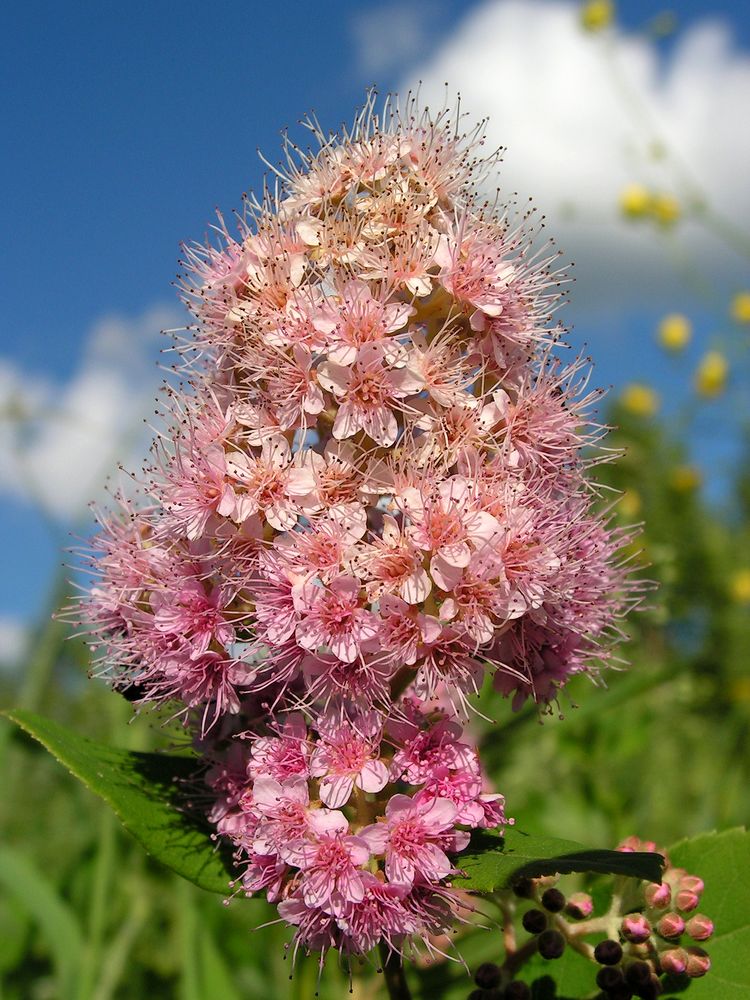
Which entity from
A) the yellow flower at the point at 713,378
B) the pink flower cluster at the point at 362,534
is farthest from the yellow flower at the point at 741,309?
the pink flower cluster at the point at 362,534

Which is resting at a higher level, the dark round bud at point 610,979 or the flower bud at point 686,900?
the flower bud at point 686,900

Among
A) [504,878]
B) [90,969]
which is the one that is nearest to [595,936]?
[504,878]

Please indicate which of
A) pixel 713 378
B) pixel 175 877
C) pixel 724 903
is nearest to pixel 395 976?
pixel 724 903

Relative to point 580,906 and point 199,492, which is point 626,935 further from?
point 199,492

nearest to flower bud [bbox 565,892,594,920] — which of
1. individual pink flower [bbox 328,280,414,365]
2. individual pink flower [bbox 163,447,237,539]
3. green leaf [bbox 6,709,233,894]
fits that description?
green leaf [bbox 6,709,233,894]

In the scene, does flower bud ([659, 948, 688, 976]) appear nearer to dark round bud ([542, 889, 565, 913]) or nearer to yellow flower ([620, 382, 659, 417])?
dark round bud ([542, 889, 565, 913])

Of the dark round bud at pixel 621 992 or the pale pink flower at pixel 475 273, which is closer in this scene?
the dark round bud at pixel 621 992

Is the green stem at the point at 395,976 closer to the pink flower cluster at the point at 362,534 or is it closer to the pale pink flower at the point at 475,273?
the pink flower cluster at the point at 362,534
